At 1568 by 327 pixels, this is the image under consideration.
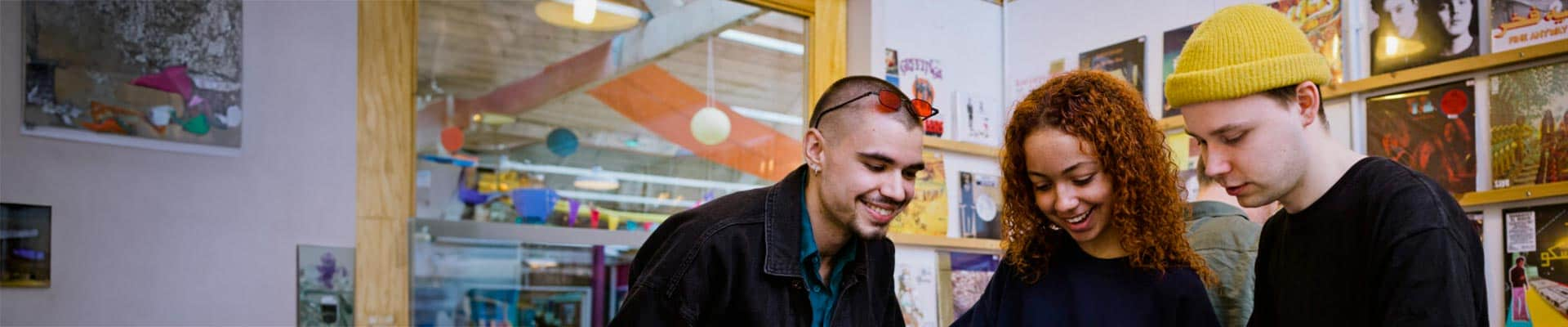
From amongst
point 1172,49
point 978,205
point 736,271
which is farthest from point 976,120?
point 736,271

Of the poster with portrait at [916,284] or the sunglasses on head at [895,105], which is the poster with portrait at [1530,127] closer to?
the sunglasses on head at [895,105]

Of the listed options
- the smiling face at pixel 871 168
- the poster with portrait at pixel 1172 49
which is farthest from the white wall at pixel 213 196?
the poster with portrait at pixel 1172 49

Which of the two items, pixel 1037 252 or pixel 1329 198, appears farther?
pixel 1037 252

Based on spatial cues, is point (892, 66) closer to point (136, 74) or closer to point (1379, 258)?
point (136, 74)

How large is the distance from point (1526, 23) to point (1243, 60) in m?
1.34

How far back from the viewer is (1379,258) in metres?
1.82

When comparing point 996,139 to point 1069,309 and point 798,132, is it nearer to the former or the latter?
point 798,132

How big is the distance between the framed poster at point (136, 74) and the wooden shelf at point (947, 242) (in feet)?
6.83

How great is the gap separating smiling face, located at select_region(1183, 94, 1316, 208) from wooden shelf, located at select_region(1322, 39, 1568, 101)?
1.28 m

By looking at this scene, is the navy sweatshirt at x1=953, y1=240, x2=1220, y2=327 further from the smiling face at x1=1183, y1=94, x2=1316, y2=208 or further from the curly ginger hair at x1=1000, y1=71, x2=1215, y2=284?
the smiling face at x1=1183, y1=94, x2=1316, y2=208

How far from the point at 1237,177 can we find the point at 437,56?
351cm

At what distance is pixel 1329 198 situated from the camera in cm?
196

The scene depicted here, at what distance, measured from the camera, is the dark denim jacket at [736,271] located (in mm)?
2562

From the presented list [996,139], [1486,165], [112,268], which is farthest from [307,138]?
[1486,165]
